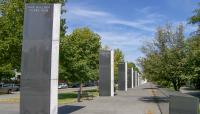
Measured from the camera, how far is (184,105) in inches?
494

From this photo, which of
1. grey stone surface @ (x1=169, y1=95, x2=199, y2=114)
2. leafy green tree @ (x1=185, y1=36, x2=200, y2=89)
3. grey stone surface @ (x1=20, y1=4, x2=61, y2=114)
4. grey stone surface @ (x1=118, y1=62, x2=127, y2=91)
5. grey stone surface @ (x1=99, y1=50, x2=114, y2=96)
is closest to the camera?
grey stone surface @ (x1=169, y1=95, x2=199, y2=114)

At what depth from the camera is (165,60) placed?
27.4 meters

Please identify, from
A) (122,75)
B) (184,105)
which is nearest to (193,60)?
(184,105)

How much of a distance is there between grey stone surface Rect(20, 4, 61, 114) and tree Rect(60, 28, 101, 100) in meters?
15.5

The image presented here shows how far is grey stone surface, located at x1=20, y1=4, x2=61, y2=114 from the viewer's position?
52.5ft

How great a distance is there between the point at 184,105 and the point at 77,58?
2560 cm

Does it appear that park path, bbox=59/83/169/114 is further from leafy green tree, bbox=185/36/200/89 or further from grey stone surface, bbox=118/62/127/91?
grey stone surface, bbox=118/62/127/91

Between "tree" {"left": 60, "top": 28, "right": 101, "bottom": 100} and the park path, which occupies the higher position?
"tree" {"left": 60, "top": 28, "right": 101, "bottom": 100}

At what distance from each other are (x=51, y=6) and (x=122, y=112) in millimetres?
7132

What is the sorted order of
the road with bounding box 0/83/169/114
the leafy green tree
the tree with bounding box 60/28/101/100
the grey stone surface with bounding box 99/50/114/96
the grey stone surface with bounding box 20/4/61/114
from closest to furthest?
1. the grey stone surface with bounding box 20/4/61/114
2. the road with bounding box 0/83/169/114
3. the leafy green tree
4. the tree with bounding box 60/28/101/100
5. the grey stone surface with bounding box 99/50/114/96

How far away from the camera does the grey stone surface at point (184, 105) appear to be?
11902 mm

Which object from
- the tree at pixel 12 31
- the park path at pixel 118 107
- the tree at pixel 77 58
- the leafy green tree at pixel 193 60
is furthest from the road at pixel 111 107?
the tree at pixel 12 31

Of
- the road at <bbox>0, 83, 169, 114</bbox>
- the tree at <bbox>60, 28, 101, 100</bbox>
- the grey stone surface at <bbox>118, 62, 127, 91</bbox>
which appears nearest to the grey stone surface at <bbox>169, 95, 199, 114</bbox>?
the road at <bbox>0, 83, 169, 114</bbox>

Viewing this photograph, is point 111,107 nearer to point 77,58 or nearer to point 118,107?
point 118,107
